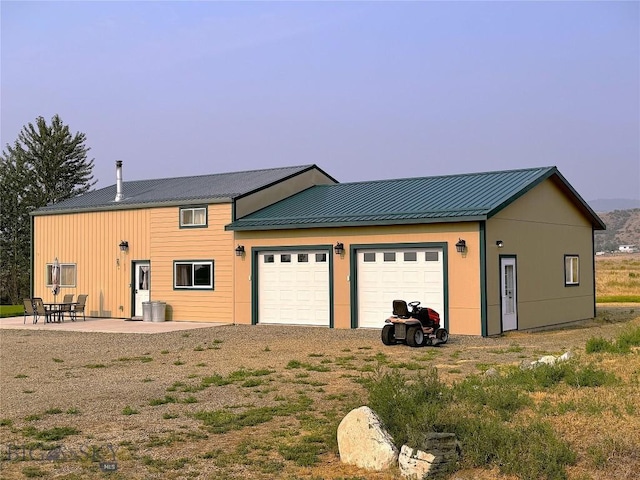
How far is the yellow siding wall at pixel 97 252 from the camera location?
24.8 meters

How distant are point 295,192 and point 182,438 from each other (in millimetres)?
17727

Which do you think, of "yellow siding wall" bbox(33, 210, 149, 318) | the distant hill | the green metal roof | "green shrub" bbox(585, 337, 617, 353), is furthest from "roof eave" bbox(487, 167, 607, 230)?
the distant hill

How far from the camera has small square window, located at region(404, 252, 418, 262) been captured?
1878 cm

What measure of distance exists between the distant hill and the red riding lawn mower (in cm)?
14191

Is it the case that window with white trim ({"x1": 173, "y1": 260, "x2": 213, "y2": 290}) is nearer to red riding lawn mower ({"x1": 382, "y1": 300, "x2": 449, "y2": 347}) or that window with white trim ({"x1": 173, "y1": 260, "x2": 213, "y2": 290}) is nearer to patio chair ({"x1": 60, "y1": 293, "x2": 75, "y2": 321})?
patio chair ({"x1": 60, "y1": 293, "x2": 75, "y2": 321})

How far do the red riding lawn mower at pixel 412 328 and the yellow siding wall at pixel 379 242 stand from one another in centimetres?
204

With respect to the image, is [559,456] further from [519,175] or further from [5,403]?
[519,175]

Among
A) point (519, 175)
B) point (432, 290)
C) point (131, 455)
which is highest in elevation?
point (519, 175)

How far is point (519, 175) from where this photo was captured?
69.0 ft

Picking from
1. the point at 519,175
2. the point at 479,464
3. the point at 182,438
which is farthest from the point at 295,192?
the point at 479,464

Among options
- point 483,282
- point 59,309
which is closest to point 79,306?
point 59,309

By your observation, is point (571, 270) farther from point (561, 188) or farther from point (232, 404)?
point (232, 404)

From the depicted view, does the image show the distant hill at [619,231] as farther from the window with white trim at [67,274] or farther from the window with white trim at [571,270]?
the window with white trim at [67,274]

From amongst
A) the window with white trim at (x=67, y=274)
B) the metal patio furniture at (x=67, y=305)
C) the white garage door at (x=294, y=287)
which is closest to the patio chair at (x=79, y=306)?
the metal patio furniture at (x=67, y=305)
